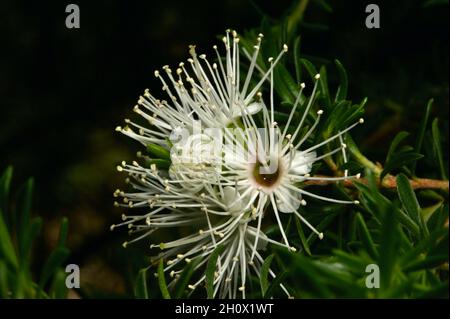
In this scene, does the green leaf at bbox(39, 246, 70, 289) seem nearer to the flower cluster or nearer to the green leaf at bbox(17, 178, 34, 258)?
the green leaf at bbox(17, 178, 34, 258)

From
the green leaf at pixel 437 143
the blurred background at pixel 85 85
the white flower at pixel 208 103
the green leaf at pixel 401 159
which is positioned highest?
the blurred background at pixel 85 85

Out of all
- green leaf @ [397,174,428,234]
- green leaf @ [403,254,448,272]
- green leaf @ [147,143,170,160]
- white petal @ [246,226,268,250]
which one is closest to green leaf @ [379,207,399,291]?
green leaf @ [403,254,448,272]

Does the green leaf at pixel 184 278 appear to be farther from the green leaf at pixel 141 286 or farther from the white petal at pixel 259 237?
the white petal at pixel 259 237

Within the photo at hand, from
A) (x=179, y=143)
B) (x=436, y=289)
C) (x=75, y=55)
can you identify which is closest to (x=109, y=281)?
(x=75, y=55)

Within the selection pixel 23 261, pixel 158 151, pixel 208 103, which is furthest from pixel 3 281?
pixel 208 103

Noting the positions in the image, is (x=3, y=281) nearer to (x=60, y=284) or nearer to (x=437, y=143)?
(x=60, y=284)

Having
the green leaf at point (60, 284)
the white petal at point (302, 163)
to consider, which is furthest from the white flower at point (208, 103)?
the green leaf at point (60, 284)

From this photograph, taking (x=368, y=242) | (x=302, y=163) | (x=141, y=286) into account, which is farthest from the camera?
(x=302, y=163)
